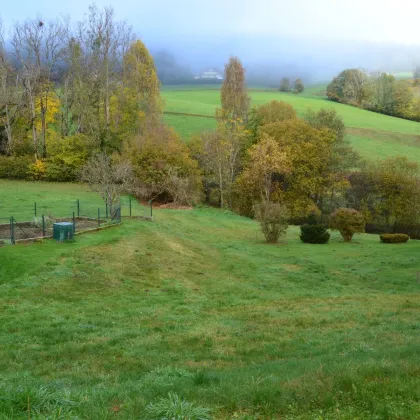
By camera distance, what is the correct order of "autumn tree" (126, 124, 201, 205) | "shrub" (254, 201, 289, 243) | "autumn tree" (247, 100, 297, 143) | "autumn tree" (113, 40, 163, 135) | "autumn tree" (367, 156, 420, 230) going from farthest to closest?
"autumn tree" (247, 100, 297, 143) → "autumn tree" (113, 40, 163, 135) → "autumn tree" (126, 124, 201, 205) → "autumn tree" (367, 156, 420, 230) → "shrub" (254, 201, 289, 243)

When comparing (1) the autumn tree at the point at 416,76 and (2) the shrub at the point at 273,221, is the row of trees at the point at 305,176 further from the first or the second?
(1) the autumn tree at the point at 416,76

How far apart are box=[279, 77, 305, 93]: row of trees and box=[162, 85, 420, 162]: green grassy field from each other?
3.51 metres

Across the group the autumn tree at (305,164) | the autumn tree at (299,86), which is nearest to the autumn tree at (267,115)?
the autumn tree at (305,164)

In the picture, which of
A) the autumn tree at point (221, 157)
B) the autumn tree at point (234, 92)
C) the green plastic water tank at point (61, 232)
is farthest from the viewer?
the autumn tree at point (234, 92)

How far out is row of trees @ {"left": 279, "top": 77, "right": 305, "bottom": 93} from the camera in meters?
106

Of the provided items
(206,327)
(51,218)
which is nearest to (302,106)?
(51,218)

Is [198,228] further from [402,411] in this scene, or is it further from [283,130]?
[402,411]

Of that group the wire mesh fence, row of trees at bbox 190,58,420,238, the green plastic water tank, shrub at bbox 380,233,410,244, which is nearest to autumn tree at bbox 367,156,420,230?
row of trees at bbox 190,58,420,238

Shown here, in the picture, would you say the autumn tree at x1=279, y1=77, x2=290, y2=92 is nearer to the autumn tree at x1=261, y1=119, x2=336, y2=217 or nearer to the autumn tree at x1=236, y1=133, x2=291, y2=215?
the autumn tree at x1=261, y1=119, x2=336, y2=217

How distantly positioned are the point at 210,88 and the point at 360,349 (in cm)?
10327

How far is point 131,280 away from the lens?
1822 centimetres

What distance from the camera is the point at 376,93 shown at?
9188cm

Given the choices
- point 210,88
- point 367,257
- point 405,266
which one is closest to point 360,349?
point 405,266

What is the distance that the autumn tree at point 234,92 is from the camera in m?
54.1
